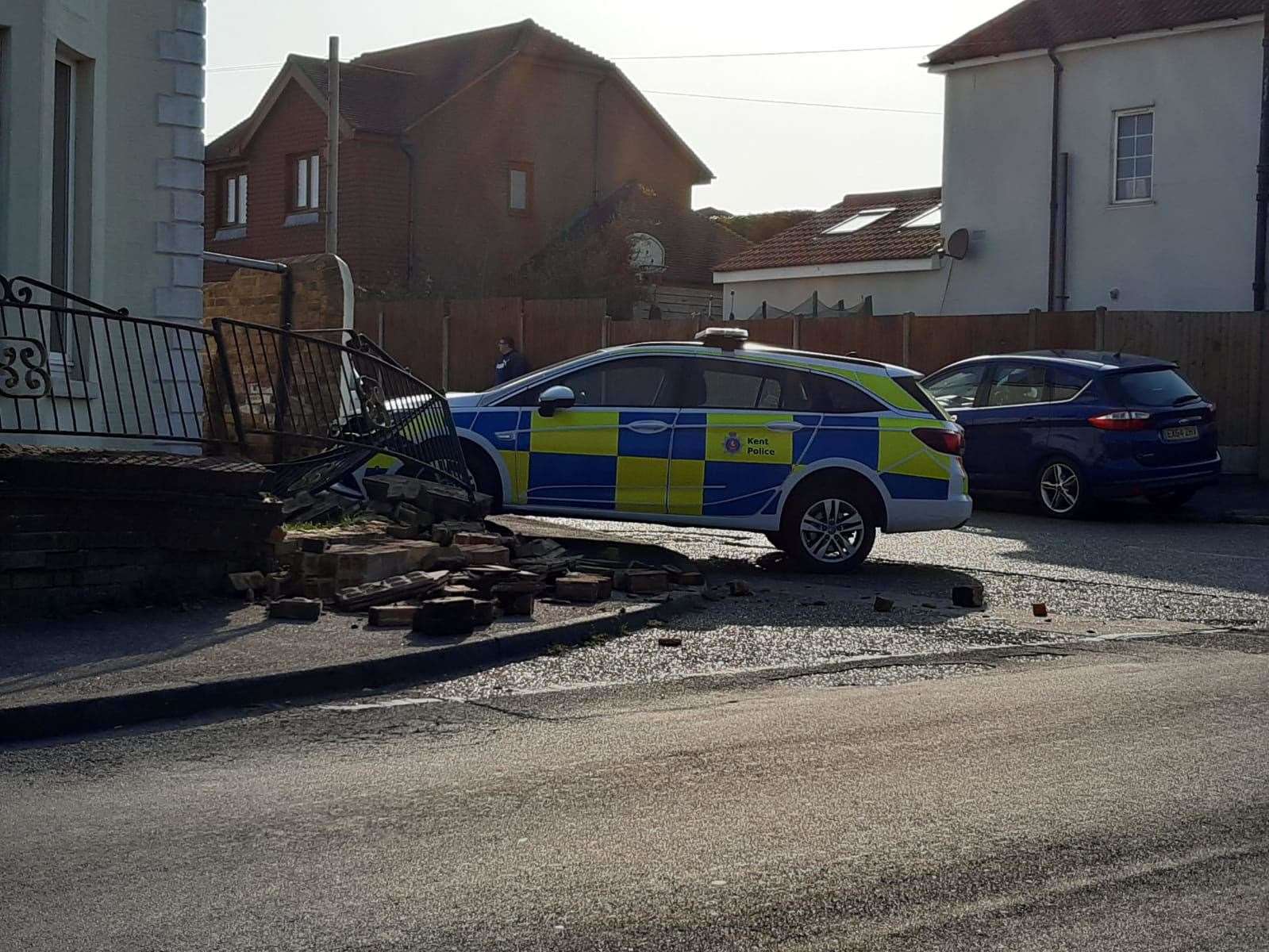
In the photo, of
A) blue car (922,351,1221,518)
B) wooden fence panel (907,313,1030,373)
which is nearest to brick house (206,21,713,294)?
wooden fence panel (907,313,1030,373)

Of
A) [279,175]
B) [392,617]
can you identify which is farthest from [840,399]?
[279,175]

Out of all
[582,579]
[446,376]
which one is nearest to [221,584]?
[582,579]

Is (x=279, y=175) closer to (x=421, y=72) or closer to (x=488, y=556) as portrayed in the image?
(x=421, y=72)

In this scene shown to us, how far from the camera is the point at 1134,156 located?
28438 mm

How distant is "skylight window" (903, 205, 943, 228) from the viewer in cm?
3416

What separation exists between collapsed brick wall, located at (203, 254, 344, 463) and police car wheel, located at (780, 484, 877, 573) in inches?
154

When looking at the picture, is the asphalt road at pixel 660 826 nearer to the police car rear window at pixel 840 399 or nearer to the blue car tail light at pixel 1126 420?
the police car rear window at pixel 840 399

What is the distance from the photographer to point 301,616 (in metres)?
8.77

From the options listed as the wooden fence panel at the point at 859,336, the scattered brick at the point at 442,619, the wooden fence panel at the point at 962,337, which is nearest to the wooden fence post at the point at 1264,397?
the wooden fence panel at the point at 962,337

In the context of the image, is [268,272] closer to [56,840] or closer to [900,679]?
[900,679]

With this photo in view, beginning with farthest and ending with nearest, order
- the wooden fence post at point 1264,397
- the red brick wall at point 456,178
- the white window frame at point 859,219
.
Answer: the red brick wall at point 456,178, the white window frame at point 859,219, the wooden fence post at point 1264,397

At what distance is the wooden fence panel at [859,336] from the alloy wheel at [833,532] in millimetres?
12146

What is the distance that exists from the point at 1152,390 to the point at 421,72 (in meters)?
33.9

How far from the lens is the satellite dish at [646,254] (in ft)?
137
